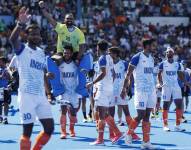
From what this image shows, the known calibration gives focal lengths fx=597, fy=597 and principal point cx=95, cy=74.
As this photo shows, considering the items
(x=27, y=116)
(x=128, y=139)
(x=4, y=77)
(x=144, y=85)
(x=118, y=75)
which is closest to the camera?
(x=27, y=116)

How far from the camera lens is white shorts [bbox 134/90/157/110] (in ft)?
37.9

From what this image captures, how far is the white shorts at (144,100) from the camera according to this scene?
11.5m

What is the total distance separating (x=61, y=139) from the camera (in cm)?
1266

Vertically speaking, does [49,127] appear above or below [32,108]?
below

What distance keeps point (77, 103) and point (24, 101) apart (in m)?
3.93

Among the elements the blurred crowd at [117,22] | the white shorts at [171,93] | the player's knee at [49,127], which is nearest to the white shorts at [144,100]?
the player's knee at [49,127]

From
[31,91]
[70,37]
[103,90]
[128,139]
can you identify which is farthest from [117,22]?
[31,91]

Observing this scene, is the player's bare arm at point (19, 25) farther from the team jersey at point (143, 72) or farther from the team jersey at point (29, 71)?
the team jersey at point (143, 72)

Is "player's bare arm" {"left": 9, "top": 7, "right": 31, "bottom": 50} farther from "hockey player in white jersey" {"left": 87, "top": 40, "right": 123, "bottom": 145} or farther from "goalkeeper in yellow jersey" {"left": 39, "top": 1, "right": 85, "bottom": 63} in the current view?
"goalkeeper in yellow jersey" {"left": 39, "top": 1, "right": 85, "bottom": 63}

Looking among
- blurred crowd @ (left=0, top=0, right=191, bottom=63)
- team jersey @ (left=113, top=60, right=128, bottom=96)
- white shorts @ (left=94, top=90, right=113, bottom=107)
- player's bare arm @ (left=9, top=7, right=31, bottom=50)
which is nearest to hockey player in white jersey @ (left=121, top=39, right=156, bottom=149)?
white shorts @ (left=94, top=90, right=113, bottom=107)

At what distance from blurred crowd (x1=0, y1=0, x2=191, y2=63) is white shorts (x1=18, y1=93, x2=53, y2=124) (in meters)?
20.0

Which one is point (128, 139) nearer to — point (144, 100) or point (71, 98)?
point (144, 100)

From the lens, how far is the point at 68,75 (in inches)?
512

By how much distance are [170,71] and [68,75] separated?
3071 mm
